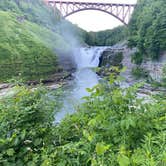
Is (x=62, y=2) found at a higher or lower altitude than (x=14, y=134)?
higher

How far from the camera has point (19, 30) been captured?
3020cm

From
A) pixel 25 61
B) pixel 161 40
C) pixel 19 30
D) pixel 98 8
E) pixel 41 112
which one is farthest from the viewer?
pixel 98 8

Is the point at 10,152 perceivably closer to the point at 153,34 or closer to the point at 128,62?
the point at 153,34

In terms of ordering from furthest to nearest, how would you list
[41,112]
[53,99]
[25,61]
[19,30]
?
[19,30] < [25,61] < [53,99] < [41,112]

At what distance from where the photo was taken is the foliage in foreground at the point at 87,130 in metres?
2.27

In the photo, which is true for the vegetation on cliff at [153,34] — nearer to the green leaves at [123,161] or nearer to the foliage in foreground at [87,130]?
the foliage in foreground at [87,130]

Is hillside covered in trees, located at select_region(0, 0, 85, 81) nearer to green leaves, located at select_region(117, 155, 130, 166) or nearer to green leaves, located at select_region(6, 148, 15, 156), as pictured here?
green leaves, located at select_region(6, 148, 15, 156)

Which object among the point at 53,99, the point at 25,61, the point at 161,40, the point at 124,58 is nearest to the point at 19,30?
the point at 25,61

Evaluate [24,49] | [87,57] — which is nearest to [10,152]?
[24,49]

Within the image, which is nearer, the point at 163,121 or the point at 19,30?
the point at 163,121

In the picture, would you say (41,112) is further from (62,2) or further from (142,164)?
(62,2)

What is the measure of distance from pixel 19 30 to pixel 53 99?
28.2 meters

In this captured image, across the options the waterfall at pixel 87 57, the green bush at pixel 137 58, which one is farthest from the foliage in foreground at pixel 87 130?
the waterfall at pixel 87 57

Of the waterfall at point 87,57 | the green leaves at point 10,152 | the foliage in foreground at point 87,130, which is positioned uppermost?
the foliage in foreground at point 87,130
